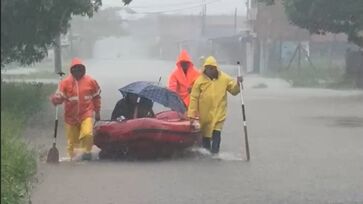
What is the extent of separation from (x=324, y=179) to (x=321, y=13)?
2214 centimetres

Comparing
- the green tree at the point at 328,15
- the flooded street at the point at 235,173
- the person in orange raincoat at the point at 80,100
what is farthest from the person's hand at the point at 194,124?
the green tree at the point at 328,15

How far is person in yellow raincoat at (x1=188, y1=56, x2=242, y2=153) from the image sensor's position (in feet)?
43.4

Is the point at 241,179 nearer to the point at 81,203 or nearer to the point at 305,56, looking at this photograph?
the point at 81,203

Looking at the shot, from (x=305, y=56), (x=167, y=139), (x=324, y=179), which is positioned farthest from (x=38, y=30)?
(x=305, y=56)

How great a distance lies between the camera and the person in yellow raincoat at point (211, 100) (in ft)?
43.4

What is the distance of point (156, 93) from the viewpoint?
43.9 feet

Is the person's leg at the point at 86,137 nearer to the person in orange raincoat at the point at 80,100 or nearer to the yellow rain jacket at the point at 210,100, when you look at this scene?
the person in orange raincoat at the point at 80,100

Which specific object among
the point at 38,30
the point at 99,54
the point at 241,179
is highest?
the point at 38,30

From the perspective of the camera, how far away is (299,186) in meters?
10.2

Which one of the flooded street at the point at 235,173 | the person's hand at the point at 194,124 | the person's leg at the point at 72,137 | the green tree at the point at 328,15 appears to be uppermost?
the green tree at the point at 328,15

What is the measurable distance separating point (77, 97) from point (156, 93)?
1.45 metres

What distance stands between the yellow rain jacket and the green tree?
705 inches

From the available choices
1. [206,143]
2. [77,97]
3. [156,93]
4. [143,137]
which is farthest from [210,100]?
[77,97]

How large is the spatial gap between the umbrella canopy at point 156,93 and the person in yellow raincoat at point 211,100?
405 mm
